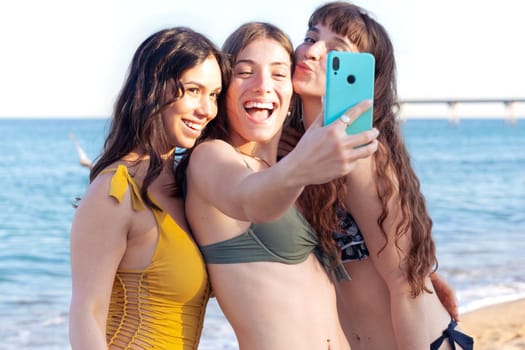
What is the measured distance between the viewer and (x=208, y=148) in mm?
2936

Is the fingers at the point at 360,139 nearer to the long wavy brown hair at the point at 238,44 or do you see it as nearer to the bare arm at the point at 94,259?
the bare arm at the point at 94,259

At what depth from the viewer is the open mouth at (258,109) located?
328 centimetres

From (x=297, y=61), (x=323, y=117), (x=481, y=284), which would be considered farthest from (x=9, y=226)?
(x=323, y=117)

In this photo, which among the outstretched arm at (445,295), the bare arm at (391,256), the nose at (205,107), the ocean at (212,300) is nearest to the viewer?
the nose at (205,107)

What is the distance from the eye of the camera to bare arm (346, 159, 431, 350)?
3.24m

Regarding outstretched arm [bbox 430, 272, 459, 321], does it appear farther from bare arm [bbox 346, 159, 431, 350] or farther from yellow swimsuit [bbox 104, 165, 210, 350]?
yellow swimsuit [bbox 104, 165, 210, 350]

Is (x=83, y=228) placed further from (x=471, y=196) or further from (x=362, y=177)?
(x=471, y=196)

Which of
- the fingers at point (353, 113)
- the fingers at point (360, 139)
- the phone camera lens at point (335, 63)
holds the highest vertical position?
the phone camera lens at point (335, 63)

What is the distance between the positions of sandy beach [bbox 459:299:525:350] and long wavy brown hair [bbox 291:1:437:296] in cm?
416

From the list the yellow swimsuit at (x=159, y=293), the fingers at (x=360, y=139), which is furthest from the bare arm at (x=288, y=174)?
the yellow swimsuit at (x=159, y=293)

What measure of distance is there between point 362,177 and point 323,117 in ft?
3.93

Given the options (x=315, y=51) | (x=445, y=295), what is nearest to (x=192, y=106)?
(x=315, y=51)

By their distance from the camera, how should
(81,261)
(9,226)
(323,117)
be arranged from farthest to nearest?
1. (9,226)
2. (81,261)
3. (323,117)

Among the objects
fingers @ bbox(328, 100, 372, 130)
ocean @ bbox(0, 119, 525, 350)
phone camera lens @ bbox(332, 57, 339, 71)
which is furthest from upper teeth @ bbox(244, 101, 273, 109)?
ocean @ bbox(0, 119, 525, 350)
